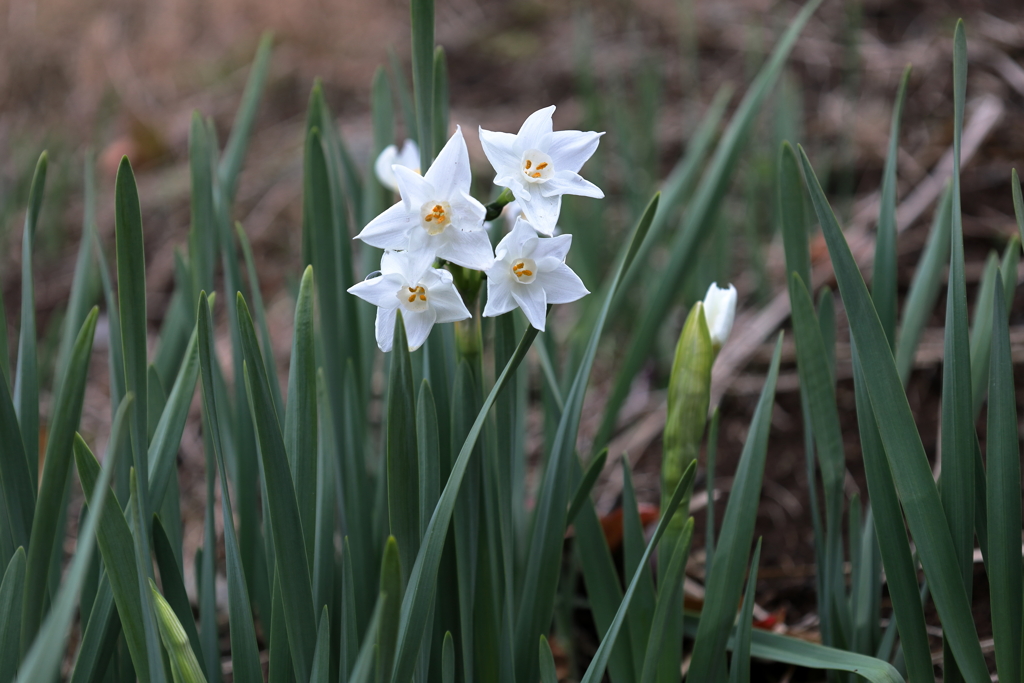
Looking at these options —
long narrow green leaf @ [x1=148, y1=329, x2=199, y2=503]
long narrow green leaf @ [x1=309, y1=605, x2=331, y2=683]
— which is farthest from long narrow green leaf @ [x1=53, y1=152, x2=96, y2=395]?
long narrow green leaf @ [x1=309, y1=605, x2=331, y2=683]

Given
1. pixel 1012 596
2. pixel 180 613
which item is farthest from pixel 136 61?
pixel 1012 596

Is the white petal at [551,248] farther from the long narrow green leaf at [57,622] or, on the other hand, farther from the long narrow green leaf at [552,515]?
the long narrow green leaf at [57,622]

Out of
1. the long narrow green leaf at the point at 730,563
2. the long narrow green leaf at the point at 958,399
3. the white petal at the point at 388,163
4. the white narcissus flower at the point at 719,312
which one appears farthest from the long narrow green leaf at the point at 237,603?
the long narrow green leaf at the point at 958,399

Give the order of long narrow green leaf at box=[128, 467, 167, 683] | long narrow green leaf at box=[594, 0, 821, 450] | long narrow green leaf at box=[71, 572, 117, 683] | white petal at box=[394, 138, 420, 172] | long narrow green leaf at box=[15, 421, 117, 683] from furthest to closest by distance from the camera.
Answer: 1. long narrow green leaf at box=[594, 0, 821, 450]
2. white petal at box=[394, 138, 420, 172]
3. long narrow green leaf at box=[71, 572, 117, 683]
4. long narrow green leaf at box=[128, 467, 167, 683]
5. long narrow green leaf at box=[15, 421, 117, 683]

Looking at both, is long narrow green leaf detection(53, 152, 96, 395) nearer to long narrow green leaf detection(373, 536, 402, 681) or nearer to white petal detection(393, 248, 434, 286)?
white petal detection(393, 248, 434, 286)

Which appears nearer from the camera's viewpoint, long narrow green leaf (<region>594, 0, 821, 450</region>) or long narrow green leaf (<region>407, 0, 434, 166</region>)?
long narrow green leaf (<region>407, 0, 434, 166</region>)

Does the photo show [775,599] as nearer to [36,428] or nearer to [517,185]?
[517,185]
